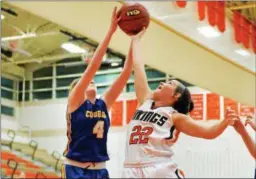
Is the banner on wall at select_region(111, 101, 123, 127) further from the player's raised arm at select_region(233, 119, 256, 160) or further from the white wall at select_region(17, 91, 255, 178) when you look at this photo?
the player's raised arm at select_region(233, 119, 256, 160)

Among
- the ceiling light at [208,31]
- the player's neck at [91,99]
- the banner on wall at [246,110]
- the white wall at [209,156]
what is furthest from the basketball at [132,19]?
the white wall at [209,156]

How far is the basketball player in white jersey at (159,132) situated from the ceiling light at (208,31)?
445 cm

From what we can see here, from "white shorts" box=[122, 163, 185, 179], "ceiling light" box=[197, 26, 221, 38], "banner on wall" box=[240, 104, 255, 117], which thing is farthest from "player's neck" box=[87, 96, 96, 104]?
"banner on wall" box=[240, 104, 255, 117]

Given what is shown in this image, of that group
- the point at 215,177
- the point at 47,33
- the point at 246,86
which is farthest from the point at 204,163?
the point at 47,33

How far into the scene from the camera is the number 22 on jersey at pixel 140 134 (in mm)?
2898

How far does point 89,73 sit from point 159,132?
714mm

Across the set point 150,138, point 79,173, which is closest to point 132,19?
point 150,138

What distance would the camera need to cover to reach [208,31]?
759 centimetres

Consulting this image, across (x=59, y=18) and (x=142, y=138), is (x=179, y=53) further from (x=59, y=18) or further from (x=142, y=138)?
(x=142, y=138)

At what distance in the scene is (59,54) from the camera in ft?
49.5

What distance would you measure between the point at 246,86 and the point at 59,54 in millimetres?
7217

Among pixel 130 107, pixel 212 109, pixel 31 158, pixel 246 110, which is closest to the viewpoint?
pixel 246 110

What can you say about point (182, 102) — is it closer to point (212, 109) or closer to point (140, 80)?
point (140, 80)

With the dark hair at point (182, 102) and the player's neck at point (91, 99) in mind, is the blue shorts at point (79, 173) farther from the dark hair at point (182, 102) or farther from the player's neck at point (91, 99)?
the dark hair at point (182, 102)
